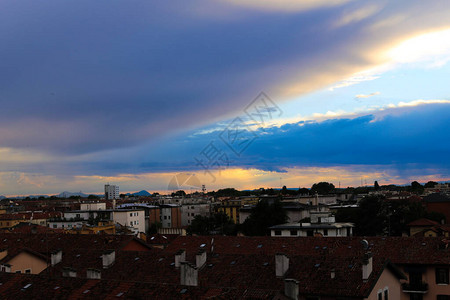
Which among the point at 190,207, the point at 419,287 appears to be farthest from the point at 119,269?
the point at 190,207

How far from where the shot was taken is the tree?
80.3 metres

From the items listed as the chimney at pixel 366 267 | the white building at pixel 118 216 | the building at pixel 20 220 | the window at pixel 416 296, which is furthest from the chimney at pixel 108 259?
the building at pixel 20 220

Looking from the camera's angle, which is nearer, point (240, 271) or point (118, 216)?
point (240, 271)

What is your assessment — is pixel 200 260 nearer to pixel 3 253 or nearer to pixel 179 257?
pixel 179 257

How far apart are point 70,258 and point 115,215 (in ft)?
198

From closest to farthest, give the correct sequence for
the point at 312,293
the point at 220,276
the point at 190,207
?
1. the point at 312,293
2. the point at 220,276
3. the point at 190,207

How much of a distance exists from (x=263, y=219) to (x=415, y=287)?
4626cm

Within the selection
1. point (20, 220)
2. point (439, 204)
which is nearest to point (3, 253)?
point (20, 220)

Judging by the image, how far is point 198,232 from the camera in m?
98.3

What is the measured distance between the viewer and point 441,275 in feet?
116

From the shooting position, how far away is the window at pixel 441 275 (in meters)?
35.2

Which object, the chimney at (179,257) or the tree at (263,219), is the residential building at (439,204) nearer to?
the tree at (263,219)

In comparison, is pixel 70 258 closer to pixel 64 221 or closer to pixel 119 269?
pixel 119 269

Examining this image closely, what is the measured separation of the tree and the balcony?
4336 centimetres
